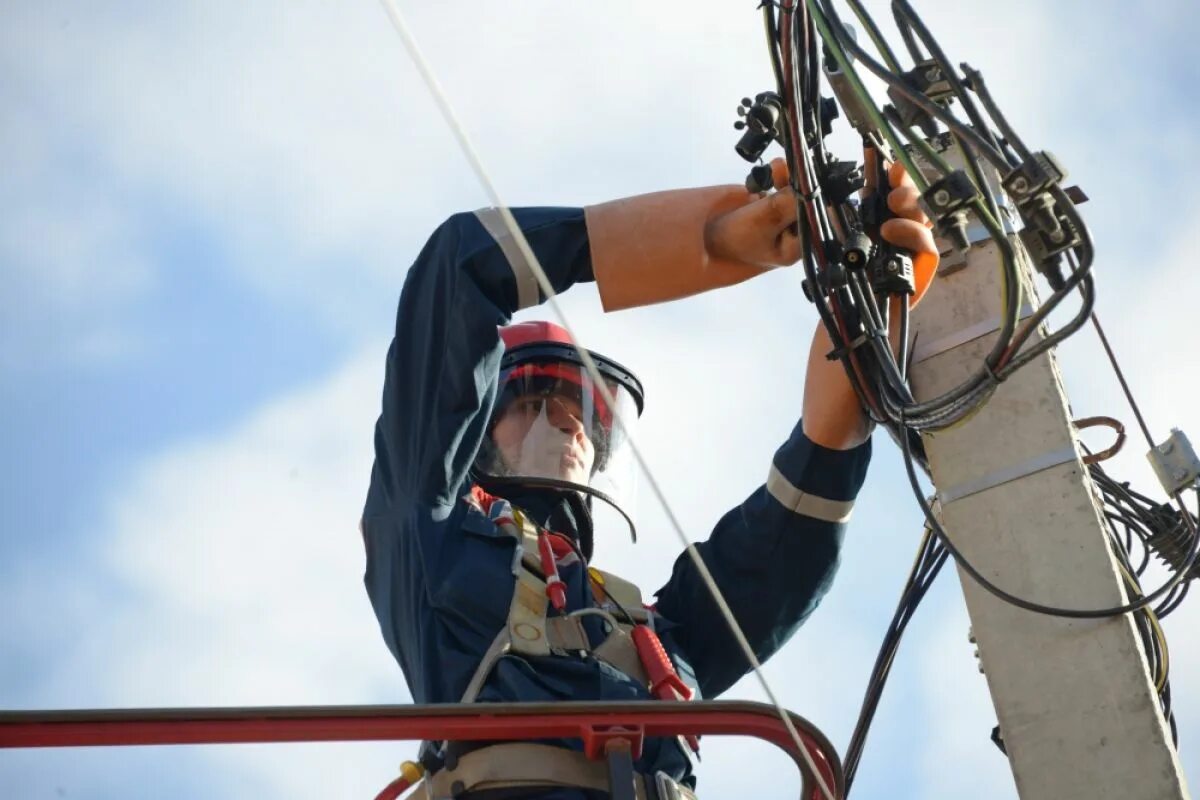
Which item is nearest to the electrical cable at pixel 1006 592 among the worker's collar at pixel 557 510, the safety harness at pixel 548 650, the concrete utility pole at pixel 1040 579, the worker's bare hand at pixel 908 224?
the concrete utility pole at pixel 1040 579

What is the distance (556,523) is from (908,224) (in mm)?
1778

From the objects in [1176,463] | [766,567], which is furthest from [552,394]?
[1176,463]

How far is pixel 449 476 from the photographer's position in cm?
440

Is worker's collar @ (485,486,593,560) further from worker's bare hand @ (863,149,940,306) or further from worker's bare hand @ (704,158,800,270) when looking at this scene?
worker's bare hand @ (863,149,940,306)

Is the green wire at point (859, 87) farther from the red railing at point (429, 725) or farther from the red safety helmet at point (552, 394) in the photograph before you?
the red safety helmet at point (552, 394)

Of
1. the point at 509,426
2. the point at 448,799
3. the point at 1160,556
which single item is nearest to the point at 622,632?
the point at 448,799

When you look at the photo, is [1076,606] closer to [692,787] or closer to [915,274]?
[915,274]

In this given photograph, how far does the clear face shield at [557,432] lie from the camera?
209 inches

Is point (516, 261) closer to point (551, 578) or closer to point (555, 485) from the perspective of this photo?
point (551, 578)

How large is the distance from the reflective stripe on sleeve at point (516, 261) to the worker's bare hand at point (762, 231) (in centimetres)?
44

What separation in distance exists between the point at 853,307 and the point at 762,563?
1.32 meters

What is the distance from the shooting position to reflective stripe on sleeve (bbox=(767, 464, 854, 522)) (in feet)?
15.6

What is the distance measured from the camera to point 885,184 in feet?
12.9

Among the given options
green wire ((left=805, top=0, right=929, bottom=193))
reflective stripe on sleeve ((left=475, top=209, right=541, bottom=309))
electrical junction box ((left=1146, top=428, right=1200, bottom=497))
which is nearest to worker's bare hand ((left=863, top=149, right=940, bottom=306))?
green wire ((left=805, top=0, right=929, bottom=193))
